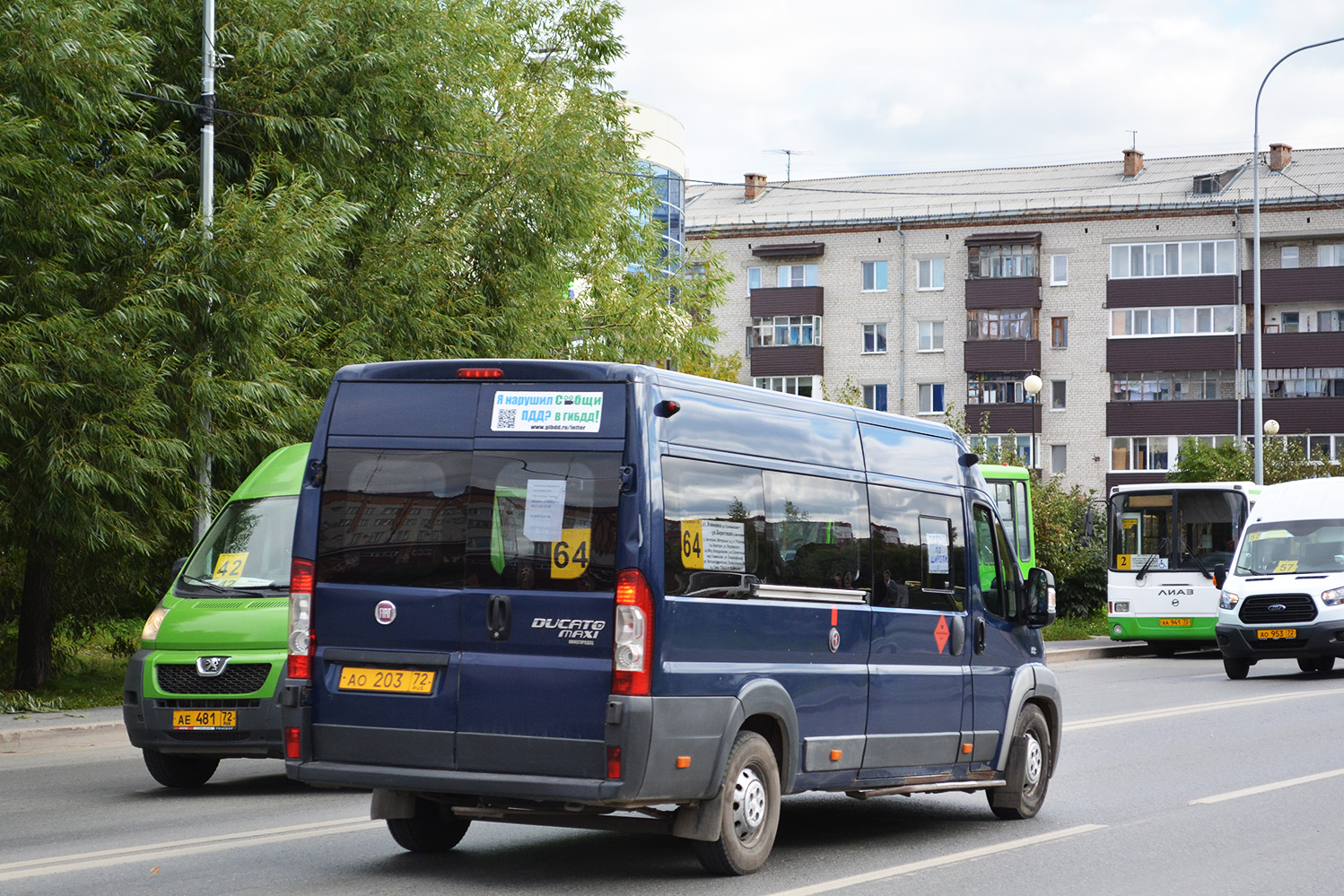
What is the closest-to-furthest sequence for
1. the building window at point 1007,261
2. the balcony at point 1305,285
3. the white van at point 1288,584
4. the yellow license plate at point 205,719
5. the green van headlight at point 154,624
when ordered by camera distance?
the yellow license plate at point 205,719, the green van headlight at point 154,624, the white van at point 1288,584, the balcony at point 1305,285, the building window at point 1007,261

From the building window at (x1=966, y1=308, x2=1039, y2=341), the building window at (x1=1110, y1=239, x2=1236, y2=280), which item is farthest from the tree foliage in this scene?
the building window at (x1=1110, y1=239, x2=1236, y2=280)

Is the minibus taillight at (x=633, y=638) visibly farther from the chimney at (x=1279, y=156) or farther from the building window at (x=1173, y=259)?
the chimney at (x=1279, y=156)

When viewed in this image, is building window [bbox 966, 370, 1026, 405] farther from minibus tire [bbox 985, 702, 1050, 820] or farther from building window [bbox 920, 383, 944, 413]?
minibus tire [bbox 985, 702, 1050, 820]

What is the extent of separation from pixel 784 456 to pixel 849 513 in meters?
0.65

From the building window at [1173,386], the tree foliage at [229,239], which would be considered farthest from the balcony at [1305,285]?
the tree foliage at [229,239]

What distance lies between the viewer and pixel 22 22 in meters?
15.7

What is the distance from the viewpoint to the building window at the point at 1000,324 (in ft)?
233

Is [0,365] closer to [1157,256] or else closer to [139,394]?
[139,394]

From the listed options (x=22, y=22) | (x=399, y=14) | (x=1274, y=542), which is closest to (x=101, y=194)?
(x=22, y=22)

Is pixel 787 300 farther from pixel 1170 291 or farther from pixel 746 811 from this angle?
pixel 746 811

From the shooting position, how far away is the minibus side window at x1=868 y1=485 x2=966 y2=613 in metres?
9.29

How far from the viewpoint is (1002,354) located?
71.0m

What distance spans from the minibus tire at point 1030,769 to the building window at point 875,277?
64.3m

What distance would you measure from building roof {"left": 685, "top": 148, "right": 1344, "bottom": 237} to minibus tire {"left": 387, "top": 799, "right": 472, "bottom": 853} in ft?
210
